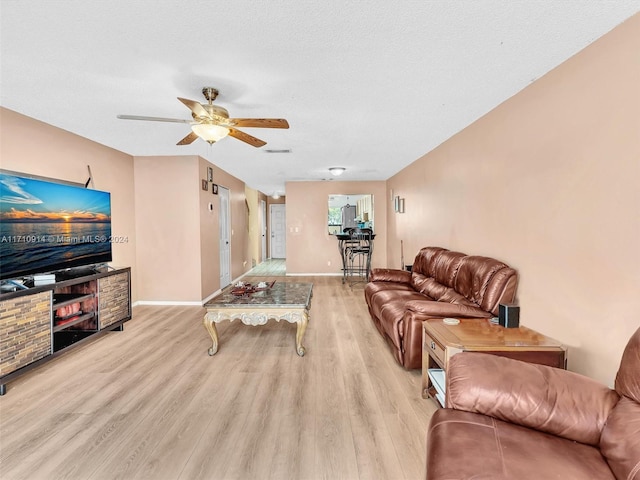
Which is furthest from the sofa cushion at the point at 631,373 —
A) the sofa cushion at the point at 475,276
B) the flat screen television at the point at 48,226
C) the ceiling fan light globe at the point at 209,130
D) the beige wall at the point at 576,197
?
Answer: the flat screen television at the point at 48,226

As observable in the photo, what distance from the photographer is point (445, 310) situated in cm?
242

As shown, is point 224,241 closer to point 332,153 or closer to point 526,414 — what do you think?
point 332,153

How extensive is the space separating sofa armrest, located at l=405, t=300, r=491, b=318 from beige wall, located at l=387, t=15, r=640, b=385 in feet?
1.25

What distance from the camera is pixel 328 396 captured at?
2.25 metres

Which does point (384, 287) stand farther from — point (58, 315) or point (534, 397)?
point (58, 315)

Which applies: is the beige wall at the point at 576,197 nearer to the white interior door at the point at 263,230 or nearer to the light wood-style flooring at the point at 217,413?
the light wood-style flooring at the point at 217,413

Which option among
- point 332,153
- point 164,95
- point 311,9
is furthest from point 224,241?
point 311,9

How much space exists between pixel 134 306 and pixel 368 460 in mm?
4417

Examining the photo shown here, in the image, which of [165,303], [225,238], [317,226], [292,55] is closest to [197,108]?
[292,55]

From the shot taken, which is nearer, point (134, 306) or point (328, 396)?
point (328, 396)

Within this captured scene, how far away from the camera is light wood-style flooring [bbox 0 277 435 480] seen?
5.29ft

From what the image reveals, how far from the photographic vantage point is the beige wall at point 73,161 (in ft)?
9.34

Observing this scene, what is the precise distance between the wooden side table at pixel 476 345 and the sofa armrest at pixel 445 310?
109mm

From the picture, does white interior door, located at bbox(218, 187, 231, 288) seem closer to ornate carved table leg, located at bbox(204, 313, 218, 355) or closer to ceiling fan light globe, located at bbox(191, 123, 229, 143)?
ornate carved table leg, located at bbox(204, 313, 218, 355)
